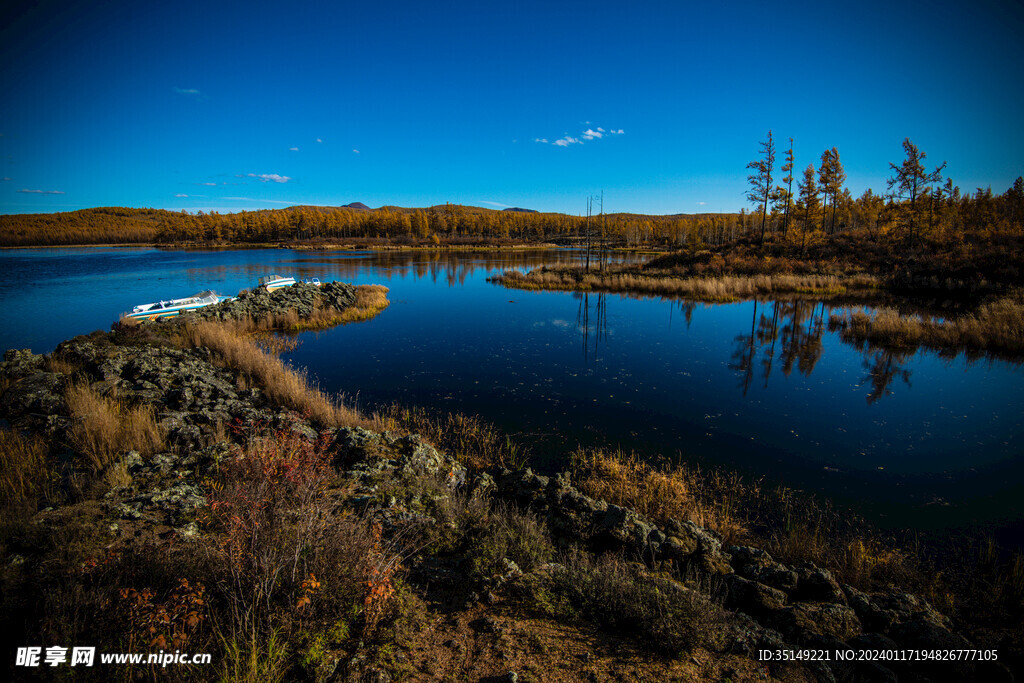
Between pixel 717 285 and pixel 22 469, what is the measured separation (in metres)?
32.1

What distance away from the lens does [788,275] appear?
1260 inches

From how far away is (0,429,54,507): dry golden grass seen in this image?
5137 mm

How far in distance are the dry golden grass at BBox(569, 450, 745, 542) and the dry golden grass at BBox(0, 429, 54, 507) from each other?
750 cm

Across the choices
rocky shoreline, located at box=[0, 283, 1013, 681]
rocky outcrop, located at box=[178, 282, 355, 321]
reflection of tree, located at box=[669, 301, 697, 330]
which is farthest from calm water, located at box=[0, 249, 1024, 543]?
rocky outcrop, located at box=[178, 282, 355, 321]

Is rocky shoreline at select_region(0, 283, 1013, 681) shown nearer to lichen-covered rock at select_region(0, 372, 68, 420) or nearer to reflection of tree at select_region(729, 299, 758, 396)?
lichen-covered rock at select_region(0, 372, 68, 420)

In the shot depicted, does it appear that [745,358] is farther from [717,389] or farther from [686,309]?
[686,309]

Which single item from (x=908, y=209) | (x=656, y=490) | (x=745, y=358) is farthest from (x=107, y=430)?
(x=908, y=209)

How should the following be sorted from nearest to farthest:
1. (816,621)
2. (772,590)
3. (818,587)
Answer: (816,621), (772,590), (818,587)

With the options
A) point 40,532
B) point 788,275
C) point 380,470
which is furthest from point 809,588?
point 788,275

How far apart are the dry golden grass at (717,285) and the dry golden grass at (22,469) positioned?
2876 centimetres

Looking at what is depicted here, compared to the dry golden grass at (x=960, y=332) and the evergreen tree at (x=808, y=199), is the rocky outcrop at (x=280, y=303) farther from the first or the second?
the evergreen tree at (x=808, y=199)

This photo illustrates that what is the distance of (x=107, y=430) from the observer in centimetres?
677

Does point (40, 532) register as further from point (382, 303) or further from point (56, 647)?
point (382, 303)

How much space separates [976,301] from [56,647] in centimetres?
3489
